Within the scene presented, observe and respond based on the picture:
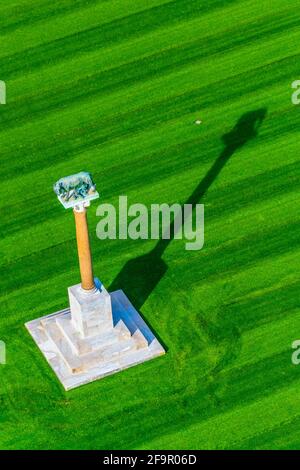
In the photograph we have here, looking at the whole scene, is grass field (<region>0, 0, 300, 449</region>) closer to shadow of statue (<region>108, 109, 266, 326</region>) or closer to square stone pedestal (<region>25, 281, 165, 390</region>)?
shadow of statue (<region>108, 109, 266, 326</region>)

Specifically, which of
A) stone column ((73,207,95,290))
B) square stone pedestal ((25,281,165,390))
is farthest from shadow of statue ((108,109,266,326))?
stone column ((73,207,95,290))

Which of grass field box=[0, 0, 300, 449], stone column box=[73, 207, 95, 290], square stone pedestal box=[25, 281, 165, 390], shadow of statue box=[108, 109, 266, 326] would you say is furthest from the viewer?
shadow of statue box=[108, 109, 266, 326]

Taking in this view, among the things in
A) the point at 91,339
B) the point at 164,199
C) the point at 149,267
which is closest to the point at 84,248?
the point at 91,339

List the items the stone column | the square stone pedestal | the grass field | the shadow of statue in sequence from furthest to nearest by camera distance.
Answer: the shadow of statue
the square stone pedestal
the grass field
the stone column

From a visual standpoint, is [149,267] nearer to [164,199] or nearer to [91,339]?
[164,199]

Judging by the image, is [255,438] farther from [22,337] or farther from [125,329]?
[22,337]

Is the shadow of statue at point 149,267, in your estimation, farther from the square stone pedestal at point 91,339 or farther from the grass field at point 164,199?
the square stone pedestal at point 91,339
